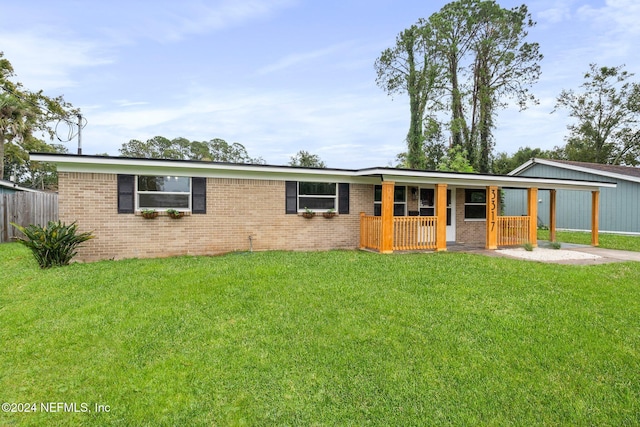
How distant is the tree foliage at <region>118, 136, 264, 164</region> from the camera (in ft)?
141

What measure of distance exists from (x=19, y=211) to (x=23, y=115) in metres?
10.4

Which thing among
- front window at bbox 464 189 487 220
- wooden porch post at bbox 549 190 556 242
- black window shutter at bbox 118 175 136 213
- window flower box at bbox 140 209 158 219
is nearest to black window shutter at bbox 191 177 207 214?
window flower box at bbox 140 209 158 219

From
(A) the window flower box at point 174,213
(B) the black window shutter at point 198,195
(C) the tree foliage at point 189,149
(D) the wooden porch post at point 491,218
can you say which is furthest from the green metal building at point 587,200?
(C) the tree foliage at point 189,149

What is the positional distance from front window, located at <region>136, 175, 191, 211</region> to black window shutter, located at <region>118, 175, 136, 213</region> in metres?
0.13

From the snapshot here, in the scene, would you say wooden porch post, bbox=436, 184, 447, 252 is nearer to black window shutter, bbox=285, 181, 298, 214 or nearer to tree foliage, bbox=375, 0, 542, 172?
black window shutter, bbox=285, 181, 298, 214

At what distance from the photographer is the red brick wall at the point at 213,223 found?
26.3 ft

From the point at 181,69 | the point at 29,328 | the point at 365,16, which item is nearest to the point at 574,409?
the point at 29,328

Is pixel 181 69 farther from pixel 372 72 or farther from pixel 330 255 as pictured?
pixel 372 72

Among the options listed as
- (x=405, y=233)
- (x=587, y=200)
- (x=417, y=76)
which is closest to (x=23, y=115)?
(x=405, y=233)

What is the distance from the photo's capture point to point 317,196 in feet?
33.6

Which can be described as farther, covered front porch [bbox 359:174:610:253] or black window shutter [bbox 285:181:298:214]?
black window shutter [bbox 285:181:298:214]

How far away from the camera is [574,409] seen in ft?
9.50

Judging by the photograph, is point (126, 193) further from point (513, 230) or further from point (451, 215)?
point (513, 230)

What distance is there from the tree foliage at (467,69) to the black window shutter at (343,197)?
14957mm
